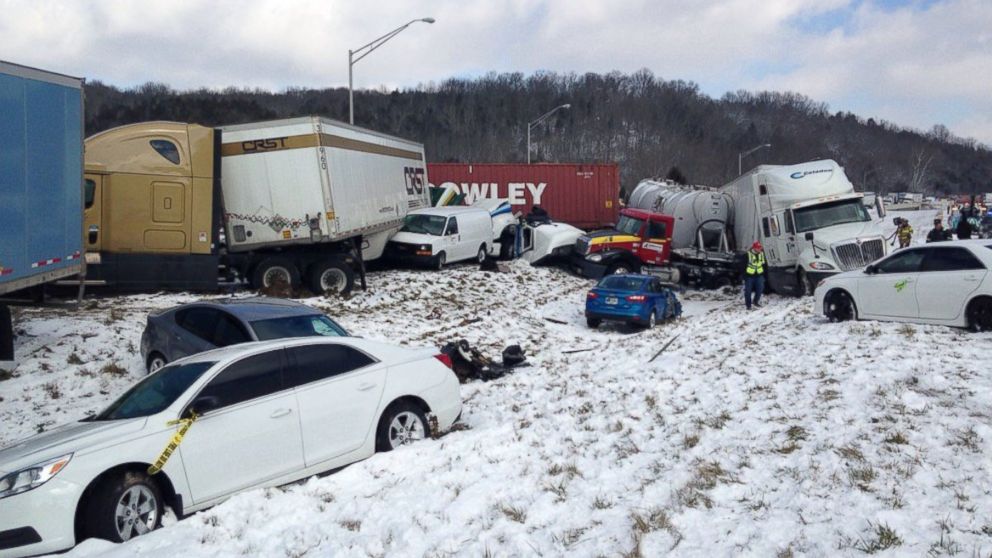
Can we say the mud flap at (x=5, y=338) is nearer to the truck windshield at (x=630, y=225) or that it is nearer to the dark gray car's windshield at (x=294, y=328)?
the dark gray car's windshield at (x=294, y=328)

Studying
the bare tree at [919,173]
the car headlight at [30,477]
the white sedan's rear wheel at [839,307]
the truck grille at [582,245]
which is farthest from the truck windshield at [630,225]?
the bare tree at [919,173]

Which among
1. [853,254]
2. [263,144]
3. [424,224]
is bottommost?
[853,254]

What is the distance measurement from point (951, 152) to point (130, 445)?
19936cm

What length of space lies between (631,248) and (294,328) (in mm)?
17841

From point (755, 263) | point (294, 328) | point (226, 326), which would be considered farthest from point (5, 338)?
point (755, 263)

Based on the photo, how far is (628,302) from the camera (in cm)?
1905

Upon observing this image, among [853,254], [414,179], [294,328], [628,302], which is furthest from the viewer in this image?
[414,179]

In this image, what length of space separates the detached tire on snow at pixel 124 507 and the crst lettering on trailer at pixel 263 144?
1258 cm

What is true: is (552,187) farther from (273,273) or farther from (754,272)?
(273,273)

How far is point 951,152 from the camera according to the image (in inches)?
6949

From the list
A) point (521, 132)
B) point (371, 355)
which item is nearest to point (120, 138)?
point (371, 355)

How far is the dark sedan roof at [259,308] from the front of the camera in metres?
10.4

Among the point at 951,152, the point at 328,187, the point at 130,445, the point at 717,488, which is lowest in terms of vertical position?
the point at 717,488

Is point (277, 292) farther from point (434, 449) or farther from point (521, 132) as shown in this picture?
point (521, 132)
